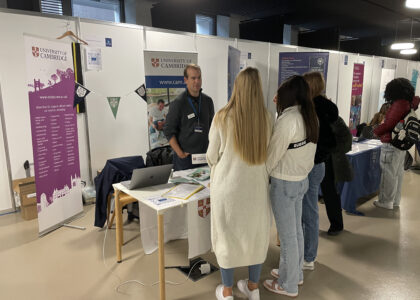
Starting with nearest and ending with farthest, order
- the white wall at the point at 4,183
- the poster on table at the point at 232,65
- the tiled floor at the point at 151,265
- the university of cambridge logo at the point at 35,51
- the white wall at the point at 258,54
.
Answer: the tiled floor at the point at 151,265
the university of cambridge logo at the point at 35,51
the white wall at the point at 4,183
the poster on table at the point at 232,65
the white wall at the point at 258,54

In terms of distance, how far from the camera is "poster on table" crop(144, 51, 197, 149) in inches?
138

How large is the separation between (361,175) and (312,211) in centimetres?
173

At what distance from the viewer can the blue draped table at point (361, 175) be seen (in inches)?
137

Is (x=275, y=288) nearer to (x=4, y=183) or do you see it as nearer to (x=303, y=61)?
(x=4, y=183)

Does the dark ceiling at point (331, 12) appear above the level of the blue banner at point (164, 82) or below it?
above

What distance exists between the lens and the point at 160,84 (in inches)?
141

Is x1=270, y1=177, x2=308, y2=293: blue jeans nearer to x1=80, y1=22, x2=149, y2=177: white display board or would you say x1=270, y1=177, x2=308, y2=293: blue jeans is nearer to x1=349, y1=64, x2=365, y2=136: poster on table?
x1=80, y1=22, x2=149, y2=177: white display board

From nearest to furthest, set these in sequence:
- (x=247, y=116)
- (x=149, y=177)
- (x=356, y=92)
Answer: (x=247, y=116), (x=149, y=177), (x=356, y=92)

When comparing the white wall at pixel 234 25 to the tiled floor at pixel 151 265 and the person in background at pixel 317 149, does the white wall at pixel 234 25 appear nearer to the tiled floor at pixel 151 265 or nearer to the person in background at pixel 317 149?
the tiled floor at pixel 151 265

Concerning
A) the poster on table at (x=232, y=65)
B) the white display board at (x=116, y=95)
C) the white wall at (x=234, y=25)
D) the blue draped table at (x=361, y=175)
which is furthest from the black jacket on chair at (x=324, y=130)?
the white wall at (x=234, y=25)

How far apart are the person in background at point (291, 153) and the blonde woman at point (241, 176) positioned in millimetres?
70

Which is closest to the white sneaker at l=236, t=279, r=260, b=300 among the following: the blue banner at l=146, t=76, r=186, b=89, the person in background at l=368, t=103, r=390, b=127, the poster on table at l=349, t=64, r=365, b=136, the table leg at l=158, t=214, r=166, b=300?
the table leg at l=158, t=214, r=166, b=300

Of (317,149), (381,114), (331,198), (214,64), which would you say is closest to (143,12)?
(214,64)

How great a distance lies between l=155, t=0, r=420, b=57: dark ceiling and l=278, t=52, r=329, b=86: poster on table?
4.55 ft
